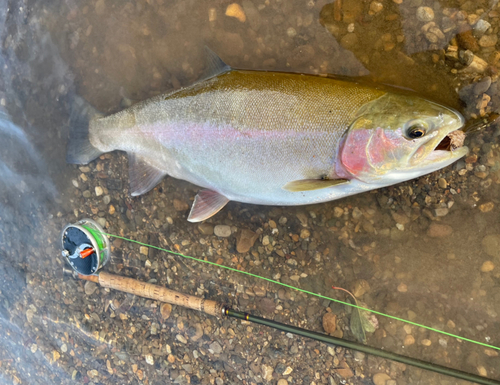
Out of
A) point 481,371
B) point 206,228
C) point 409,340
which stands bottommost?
point 481,371

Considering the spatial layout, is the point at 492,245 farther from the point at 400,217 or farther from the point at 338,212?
the point at 338,212

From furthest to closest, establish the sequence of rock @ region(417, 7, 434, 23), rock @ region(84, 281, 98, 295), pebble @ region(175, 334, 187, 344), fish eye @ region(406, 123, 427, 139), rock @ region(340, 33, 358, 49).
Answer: rock @ region(84, 281, 98, 295) → pebble @ region(175, 334, 187, 344) → rock @ region(340, 33, 358, 49) → rock @ region(417, 7, 434, 23) → fish eye @ region(406, 123, 427, 139)

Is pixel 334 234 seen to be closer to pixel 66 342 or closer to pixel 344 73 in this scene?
pixel 344 73

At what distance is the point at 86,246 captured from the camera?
228 centimetres

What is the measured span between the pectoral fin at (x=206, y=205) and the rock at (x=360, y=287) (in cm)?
99

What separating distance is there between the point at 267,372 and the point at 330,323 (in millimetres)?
581

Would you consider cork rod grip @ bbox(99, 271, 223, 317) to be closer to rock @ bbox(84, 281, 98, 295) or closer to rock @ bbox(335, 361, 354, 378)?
rock @ bbox(84, 281, 98, 295)

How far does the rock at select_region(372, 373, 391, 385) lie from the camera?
1.91m

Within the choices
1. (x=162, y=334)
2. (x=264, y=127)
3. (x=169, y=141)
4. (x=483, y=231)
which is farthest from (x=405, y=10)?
(x=162, y=334)

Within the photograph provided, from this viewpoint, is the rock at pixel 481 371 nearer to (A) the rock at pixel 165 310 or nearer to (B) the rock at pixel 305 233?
(B) the rock at pixel 305 233

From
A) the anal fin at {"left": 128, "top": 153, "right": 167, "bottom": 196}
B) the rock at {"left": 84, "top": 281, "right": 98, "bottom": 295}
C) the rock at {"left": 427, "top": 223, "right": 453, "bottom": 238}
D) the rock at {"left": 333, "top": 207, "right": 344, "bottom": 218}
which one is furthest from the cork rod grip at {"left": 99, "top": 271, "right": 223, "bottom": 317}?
the rock at {"left": 427, "top": 223, "right": 453, "bottom": 238}

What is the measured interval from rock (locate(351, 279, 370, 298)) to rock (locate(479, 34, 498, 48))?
1.51 meters

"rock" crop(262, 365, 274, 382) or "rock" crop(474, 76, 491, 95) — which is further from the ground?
"rock" crop(474, 76, 491, 95)

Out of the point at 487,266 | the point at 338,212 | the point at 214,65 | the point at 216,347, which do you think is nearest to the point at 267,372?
the point at 216,347
